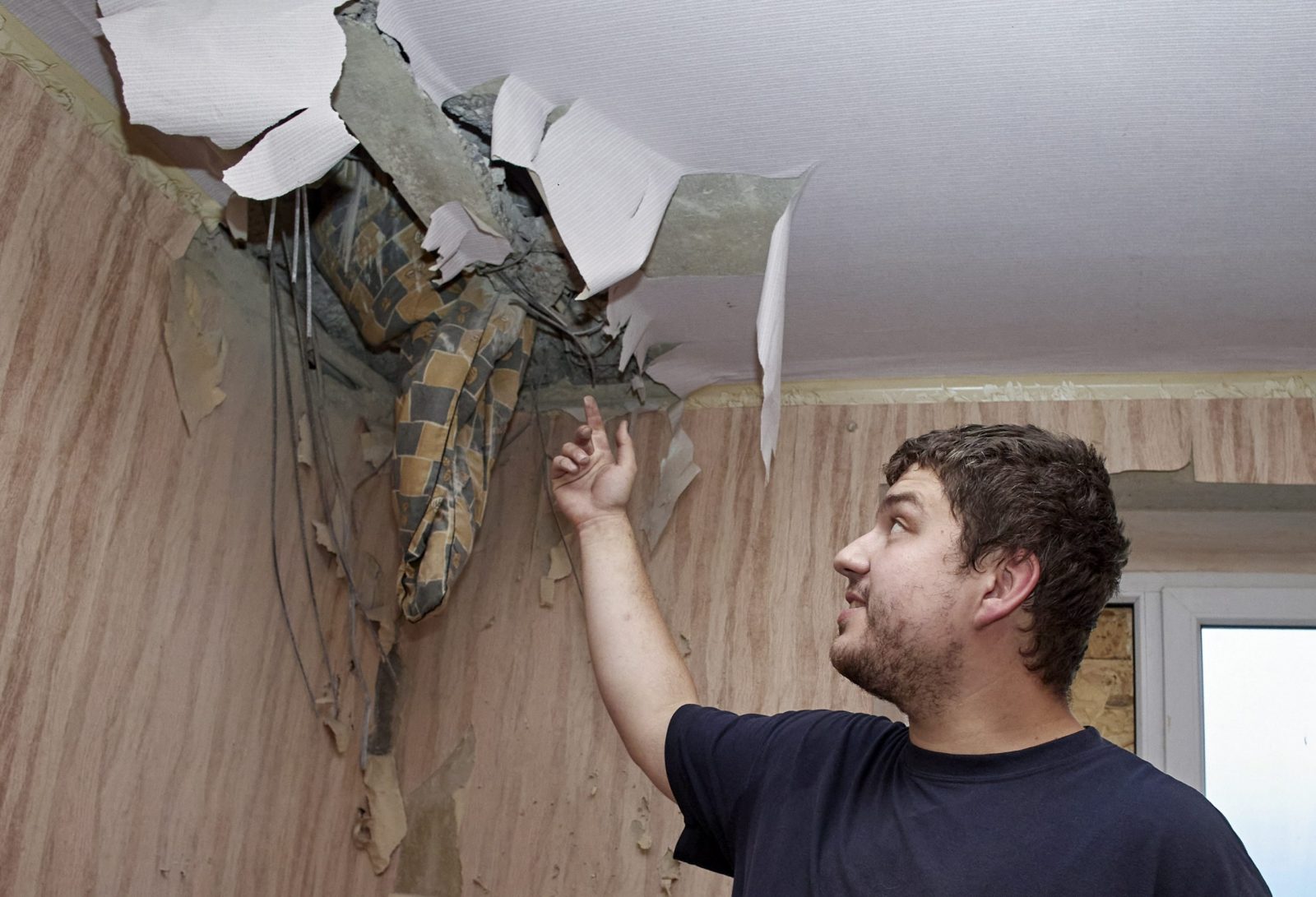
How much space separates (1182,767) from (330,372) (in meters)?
2.04

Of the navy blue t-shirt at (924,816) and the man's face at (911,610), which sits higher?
the man's face at (911,610)

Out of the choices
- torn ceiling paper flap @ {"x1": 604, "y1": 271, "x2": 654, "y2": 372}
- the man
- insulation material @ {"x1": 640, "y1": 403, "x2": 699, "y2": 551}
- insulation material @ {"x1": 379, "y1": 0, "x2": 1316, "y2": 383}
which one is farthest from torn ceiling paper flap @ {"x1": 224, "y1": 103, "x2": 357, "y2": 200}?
insulation material @ {"x1": 640, "y1": 403, "x2": 699, "y2": 551}

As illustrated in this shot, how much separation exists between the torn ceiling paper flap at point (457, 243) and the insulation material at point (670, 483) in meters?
0.73

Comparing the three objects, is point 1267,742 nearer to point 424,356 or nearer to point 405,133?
point 424,356

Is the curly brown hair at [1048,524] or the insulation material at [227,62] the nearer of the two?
the curly brown hair at [1048,524]

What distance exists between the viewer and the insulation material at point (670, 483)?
99.8 inches

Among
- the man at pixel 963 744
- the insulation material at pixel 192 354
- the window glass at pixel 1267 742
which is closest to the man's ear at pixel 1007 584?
the man at pixel 963 744

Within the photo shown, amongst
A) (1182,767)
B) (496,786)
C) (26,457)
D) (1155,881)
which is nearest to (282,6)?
(26,457)

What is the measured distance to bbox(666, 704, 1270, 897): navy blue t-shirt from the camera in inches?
40.1

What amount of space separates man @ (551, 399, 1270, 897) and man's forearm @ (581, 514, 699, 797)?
0.02 metres

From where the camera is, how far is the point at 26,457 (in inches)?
62.8

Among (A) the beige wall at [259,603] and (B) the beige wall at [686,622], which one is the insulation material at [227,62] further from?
(B) the beige wall at [686,622]

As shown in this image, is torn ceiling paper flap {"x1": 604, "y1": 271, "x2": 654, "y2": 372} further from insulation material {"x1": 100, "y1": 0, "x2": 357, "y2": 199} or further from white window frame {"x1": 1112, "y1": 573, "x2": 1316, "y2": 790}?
white window frame {"x1": 1112, "y1": 573, "x2": 1316, "y2": 790}

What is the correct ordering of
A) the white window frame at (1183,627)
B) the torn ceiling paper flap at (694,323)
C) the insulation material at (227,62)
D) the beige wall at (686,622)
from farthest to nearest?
1. the white window frame at (1183,627)
2. the beige wall at (686,622)
3. the torn ceiling paper flap at (694,323)
4. the insulation material at (227,62)
